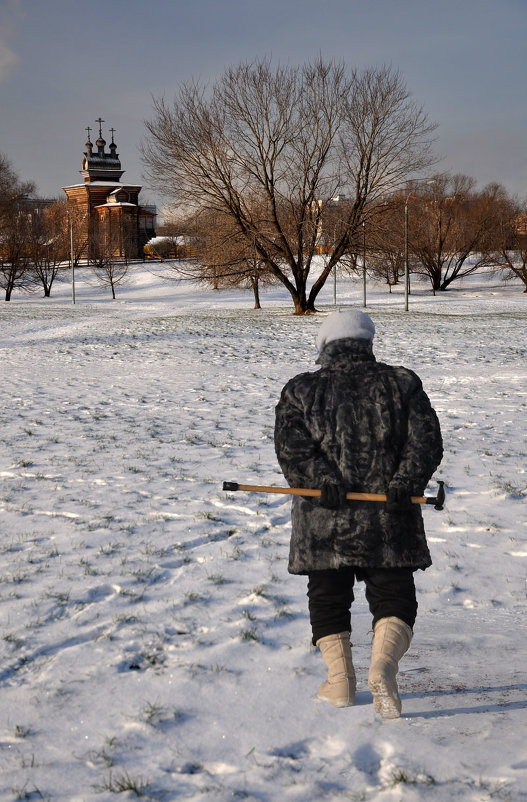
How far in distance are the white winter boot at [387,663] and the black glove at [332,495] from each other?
54cm

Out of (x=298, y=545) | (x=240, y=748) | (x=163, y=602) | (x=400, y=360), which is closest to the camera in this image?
(x=240, y=748)

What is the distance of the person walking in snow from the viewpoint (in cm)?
313

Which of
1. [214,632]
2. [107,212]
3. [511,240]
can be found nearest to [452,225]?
[511,240]

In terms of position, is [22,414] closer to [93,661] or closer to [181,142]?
[93,661]

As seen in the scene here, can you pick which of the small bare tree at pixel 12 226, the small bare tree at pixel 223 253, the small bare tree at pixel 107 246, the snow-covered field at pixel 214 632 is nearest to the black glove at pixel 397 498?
the snow-covered field at pixel 214 632

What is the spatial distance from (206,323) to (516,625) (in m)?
24.8

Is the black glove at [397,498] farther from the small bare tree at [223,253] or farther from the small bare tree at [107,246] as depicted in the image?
the small bare tree at [107,246]

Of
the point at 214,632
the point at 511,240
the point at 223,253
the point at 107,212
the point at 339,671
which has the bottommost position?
the point at 214,632

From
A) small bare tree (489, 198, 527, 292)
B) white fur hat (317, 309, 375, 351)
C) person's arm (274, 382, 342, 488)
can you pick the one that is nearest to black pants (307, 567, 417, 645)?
person's arm (274, 382, 342, 488)

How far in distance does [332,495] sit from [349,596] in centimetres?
54

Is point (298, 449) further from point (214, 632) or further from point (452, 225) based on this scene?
point (452, 225)

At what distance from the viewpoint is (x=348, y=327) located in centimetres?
328

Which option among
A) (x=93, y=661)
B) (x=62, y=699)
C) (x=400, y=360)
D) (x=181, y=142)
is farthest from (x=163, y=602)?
(x=181, y=142)

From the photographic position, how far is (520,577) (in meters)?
4.81
